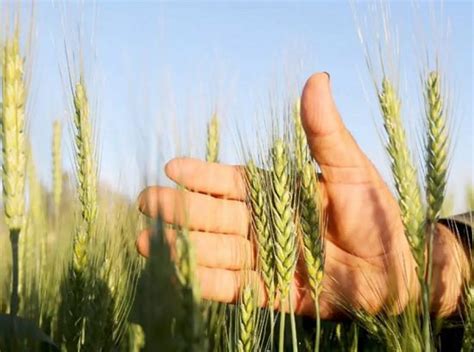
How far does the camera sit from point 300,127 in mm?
2227

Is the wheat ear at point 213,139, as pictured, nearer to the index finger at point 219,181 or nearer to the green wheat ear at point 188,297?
the index finger at point 219,181

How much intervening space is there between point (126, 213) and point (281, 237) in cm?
57

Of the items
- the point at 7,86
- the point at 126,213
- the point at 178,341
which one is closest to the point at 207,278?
the point at 126,213

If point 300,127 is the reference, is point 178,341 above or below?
below

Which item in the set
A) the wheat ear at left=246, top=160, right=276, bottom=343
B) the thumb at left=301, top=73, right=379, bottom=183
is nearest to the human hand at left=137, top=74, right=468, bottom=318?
the thumb at left=301, top=73, right=379, bottom=183

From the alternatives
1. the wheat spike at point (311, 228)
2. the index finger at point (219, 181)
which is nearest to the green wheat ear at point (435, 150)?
the wheat spike at point (311, 228)

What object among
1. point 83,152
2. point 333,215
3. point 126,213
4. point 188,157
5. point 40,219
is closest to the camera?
point 188,157

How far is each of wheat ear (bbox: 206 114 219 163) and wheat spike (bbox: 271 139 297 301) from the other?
0.88 m

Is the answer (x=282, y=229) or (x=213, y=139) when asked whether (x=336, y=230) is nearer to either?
(x=213, y=139)

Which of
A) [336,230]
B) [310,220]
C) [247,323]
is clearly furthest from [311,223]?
[336,230]

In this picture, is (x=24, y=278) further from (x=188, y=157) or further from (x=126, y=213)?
(x=188, y=157)

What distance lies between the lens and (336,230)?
2.48m

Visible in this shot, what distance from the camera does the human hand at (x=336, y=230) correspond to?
2.22 metres

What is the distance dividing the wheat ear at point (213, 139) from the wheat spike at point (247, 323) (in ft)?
3.70
